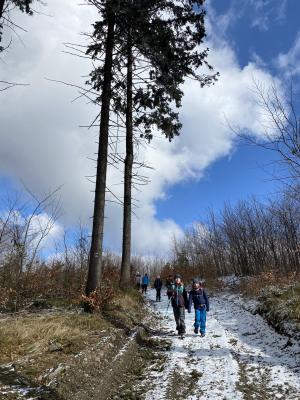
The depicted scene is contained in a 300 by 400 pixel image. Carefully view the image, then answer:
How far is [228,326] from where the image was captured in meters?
12.9

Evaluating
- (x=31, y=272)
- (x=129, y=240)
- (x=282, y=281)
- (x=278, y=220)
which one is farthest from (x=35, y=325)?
(x=278, y=220)

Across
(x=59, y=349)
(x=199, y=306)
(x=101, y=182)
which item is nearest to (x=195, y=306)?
(x=199, y=306)

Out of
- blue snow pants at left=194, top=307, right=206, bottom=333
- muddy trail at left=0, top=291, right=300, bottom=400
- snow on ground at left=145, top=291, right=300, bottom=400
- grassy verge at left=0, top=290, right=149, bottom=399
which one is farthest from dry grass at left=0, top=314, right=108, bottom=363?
blue snow pants at left=194, top=307, right=206, bottom=333

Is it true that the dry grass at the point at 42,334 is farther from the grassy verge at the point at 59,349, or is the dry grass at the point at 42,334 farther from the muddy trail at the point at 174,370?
the muddy trail at the point at 174,370

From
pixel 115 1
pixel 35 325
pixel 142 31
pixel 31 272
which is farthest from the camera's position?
pixel 31 272

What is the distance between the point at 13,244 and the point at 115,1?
9.60 metres

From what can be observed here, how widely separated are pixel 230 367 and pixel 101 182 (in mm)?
6802

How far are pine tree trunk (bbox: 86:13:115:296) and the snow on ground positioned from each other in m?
2.86

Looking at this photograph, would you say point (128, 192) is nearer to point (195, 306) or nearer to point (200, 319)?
point (195, 306)

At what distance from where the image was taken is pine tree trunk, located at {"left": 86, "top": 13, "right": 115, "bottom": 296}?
39.3 feet

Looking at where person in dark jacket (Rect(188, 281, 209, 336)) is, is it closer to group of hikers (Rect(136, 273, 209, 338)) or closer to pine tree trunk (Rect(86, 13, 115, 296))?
group of hikers (Rect(136, 273, 209, 338))

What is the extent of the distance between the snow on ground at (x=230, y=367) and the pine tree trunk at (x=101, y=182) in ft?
9.40

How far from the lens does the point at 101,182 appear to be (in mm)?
12320

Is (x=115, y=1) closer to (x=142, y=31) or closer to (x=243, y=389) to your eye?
(x=142, y=31)
